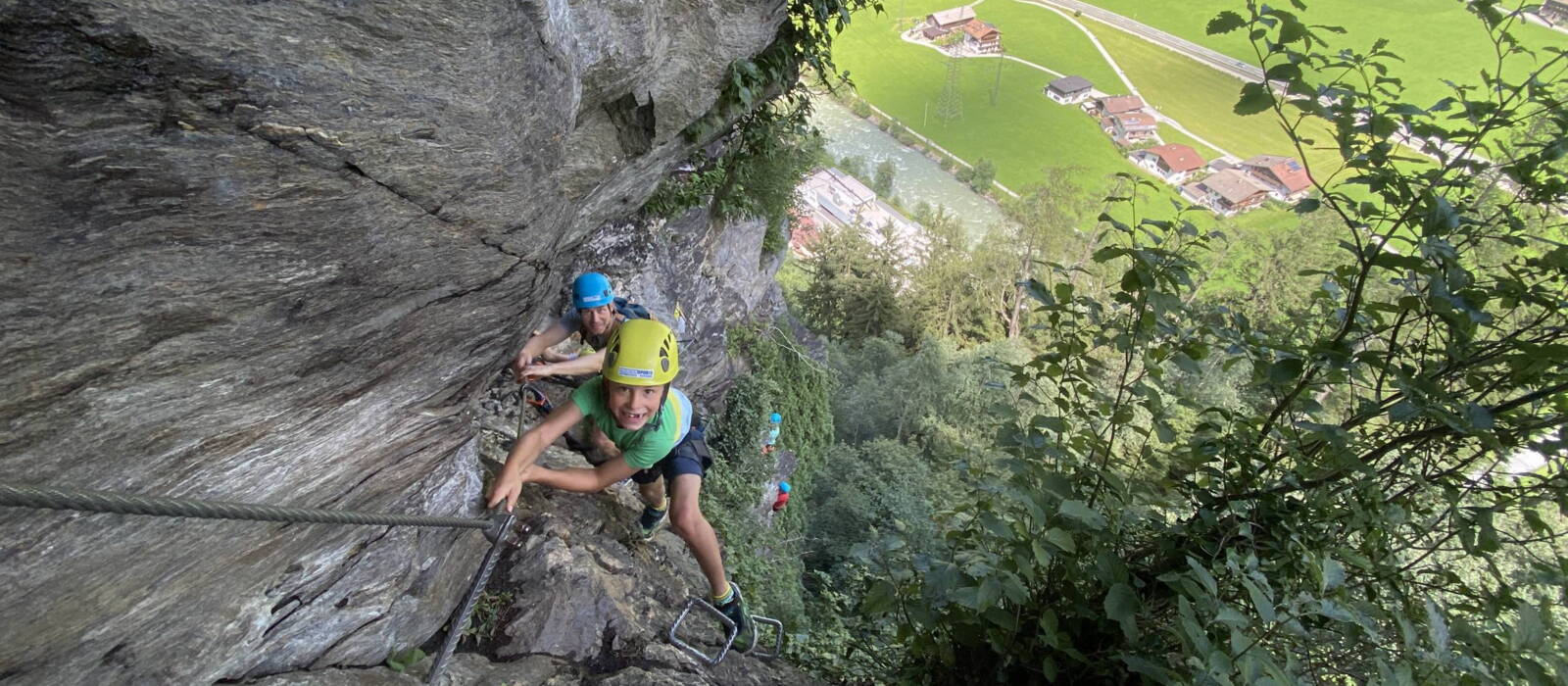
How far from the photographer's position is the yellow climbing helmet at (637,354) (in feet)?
11.8

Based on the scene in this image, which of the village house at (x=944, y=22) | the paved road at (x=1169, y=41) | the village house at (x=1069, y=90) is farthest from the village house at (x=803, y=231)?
the paved road at (x=1169, y=41)

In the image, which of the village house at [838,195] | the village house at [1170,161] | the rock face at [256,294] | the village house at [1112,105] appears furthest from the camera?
the village house at [1112,105]

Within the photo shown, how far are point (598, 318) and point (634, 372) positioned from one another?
63.4 inches

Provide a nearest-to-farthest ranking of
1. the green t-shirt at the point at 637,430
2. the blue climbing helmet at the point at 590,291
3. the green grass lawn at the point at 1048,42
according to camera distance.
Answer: the green t-shirt at the point at 637,430 < the blue climbing helmet at the point at 590,291 < the green grass lawn at the point at 1048,42

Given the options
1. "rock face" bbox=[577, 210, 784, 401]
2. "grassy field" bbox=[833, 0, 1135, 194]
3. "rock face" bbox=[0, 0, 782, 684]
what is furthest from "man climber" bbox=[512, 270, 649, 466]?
"grassy field" bbox=[833, 0, 1135, 194]

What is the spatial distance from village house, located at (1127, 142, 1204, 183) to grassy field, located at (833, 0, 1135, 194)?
186 centimetres

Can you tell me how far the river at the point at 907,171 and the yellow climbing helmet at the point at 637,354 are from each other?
155 feet

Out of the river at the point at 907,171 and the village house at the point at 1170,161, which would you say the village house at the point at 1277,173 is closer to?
the village house at the point at 1170,161

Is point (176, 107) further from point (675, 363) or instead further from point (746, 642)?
point (746, 642)

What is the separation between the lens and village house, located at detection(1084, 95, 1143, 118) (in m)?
60.3

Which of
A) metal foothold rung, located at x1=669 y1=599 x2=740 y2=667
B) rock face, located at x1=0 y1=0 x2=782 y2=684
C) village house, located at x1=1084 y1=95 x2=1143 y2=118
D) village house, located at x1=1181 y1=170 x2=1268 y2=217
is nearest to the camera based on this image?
rock face, located at x1=0 y1=0 x2=782 y2=684

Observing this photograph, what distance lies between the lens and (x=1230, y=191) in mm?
47219

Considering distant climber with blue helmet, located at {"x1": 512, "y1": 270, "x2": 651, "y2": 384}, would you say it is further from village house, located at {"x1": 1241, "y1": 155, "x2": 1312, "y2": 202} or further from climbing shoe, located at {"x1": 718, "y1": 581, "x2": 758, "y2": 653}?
village house, located at {"x1": 1241, "y1": 155, "x2": 1312, "y2": 202}

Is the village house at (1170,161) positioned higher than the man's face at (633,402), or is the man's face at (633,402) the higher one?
the man's face at (633,402)
